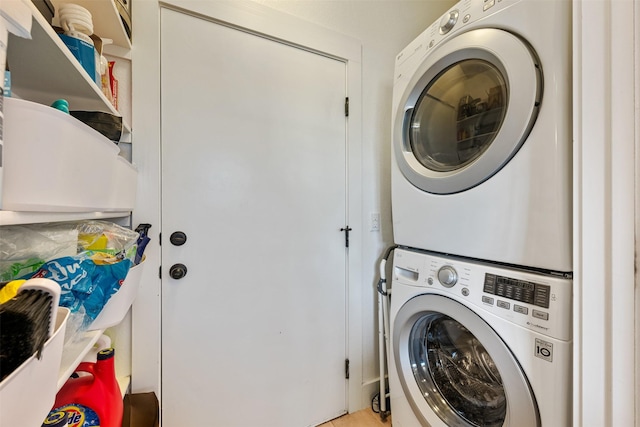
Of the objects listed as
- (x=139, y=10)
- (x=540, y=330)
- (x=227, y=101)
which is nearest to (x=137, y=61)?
(x=139, y=10)

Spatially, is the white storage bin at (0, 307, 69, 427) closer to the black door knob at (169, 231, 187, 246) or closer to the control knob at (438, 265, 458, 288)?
the black door knob at (169, 231, 187, 246)

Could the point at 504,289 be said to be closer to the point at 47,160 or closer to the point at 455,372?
the point at 455,372

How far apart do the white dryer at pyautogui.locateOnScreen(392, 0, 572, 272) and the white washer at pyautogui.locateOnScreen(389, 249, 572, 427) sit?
0.24 feet

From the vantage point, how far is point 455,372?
98 centimetres

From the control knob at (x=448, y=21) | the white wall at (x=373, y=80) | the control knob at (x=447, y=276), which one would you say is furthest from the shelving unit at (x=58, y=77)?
the control knob at (x=448, y=21)

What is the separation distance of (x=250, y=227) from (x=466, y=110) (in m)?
0.98

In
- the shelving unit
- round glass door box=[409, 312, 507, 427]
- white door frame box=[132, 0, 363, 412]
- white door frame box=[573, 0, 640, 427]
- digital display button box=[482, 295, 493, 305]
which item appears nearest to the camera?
the shelving unit

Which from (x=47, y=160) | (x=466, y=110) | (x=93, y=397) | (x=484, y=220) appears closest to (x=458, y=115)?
(x=466, y=110)

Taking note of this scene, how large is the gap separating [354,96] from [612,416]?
1434mm

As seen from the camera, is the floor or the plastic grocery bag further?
the floor

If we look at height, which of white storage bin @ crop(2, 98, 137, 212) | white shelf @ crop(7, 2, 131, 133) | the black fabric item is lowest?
white storage bin @ crop(2, 98, 137, 212)

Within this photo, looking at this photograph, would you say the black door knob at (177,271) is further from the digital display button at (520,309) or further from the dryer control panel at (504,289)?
the digital display button at (520,309)

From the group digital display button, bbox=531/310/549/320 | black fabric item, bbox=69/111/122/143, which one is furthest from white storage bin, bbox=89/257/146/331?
digital display button, bbox=531/310/549/320

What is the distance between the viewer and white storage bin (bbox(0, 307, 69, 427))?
0.26 metres
